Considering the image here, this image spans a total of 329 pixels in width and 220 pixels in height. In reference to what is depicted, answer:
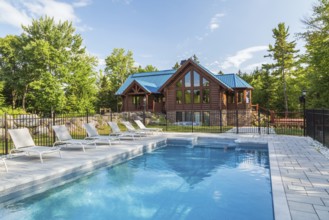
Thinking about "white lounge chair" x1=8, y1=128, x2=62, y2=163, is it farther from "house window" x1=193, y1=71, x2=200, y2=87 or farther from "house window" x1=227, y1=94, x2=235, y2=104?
"house window" x1=227, y1=94, x2=235, y2=104

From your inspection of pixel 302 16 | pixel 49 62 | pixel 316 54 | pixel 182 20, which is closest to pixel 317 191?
pixel 316 54

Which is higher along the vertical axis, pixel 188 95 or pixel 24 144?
pixel 188 95

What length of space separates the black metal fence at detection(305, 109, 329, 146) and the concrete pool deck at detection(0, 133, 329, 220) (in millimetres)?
1253

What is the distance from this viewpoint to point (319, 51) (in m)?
18.2

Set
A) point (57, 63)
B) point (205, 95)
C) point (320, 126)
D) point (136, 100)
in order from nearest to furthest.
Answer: point (320, 126)
point (205, 95)
point (57, 63)
point (136, 100)

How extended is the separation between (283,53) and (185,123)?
66.7 feet

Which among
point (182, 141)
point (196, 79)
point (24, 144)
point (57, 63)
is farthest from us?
point (57, 63)

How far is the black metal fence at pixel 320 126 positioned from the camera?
9.73 m

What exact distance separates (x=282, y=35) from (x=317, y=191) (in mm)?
34543

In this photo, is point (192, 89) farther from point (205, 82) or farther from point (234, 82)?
point (234, 82)

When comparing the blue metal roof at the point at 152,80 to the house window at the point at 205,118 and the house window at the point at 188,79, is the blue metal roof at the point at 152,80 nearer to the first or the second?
the house window at the point at 188,79

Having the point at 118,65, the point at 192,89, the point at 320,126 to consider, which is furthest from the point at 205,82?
the point at 118,65

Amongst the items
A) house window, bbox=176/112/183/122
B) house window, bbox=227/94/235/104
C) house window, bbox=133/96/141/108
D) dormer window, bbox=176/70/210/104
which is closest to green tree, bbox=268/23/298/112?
house window, bbox=227/94/235/104

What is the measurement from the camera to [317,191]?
15.5 feet
